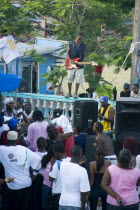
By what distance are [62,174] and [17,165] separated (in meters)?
1.12

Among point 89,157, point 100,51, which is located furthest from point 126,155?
point 100,51

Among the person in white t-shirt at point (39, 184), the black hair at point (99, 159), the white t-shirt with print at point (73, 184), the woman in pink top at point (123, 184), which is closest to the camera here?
the white t-shirt with print at point (73, 184)

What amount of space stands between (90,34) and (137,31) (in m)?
3.39

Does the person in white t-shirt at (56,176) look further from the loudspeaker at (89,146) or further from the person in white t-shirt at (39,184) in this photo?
the loudspeaker at (89,146)

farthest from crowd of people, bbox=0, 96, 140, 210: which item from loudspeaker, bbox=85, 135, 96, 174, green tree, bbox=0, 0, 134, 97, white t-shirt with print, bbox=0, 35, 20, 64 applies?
green tree, bbox=0, 0, 134, 97

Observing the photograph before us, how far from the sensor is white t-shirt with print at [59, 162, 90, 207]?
26.6 ft

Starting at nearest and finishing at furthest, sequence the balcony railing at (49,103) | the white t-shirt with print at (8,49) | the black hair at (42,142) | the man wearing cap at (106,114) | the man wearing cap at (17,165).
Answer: the man wearing cap at (17,165) → the black hair at (42,142) → the man wearing cap at (106,114) → the balcony railing at (49,103) → the white t-shirt with print at (8,49)

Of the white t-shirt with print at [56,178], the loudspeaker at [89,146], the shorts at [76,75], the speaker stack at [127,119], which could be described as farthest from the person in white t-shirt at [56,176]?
the shorts at [76,75]

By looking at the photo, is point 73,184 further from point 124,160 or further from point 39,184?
point 39,184

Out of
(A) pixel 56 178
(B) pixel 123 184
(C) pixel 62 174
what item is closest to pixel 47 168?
Answer: (A) pixel 56 178

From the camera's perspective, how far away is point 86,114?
12.6 metres

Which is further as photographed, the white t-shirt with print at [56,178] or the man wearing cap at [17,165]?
the man wearing cap at [17,165]

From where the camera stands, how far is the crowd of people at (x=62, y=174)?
8.20 m

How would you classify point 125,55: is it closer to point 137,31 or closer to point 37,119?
point 137,31
